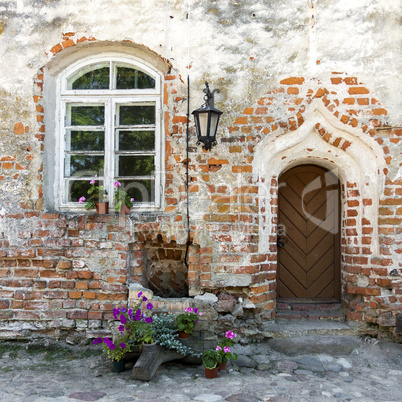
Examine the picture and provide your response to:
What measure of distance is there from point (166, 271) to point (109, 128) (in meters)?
1.82

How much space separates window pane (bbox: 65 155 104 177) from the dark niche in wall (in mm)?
1089

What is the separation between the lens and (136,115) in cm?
471

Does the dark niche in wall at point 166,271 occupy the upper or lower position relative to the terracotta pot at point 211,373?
upper

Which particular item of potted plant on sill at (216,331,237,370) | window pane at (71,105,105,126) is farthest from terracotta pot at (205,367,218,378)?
window pane at (71,105,105,126)

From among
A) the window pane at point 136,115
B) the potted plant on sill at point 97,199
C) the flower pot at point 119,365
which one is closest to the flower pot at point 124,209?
→ the potted plant on sill at point 97,199

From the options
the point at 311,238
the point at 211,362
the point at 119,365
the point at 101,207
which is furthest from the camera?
the point at 311,238

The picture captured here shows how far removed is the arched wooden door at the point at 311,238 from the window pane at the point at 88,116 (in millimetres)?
2336

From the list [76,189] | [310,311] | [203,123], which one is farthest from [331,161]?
[76,189]

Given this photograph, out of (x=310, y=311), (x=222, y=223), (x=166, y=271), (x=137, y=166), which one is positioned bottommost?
(x=310, y=311)

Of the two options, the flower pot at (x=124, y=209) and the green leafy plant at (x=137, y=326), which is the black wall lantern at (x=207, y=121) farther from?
the green leafy plant at (x=137, y=326)

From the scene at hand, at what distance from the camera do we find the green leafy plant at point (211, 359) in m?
3.56

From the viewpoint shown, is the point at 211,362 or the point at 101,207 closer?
the point at 211,362

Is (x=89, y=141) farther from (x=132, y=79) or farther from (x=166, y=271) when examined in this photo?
(x=166, y=271)

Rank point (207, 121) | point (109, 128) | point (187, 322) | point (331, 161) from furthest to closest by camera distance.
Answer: point (109, 128)
point (331, 161)
point (207, 121)
point (187, 322)
